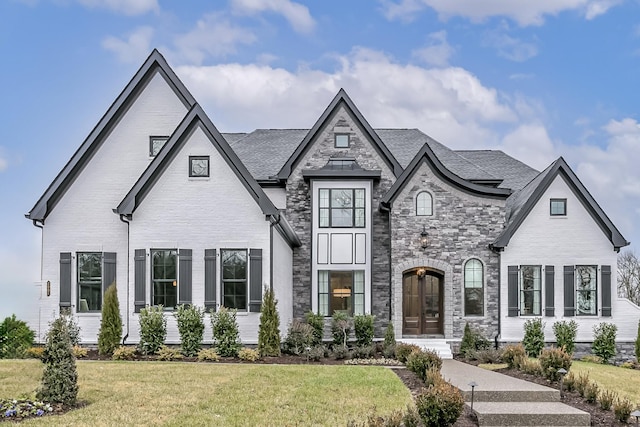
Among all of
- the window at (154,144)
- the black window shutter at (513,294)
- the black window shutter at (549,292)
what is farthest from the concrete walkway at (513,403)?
the window at (154,144)

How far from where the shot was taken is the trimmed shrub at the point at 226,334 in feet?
56.4

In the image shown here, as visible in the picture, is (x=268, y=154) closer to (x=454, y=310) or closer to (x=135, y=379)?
(x=454, y=310)

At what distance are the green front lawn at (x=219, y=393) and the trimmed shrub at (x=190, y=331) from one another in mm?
1956

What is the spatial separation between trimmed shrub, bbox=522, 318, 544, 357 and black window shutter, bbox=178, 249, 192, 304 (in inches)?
419

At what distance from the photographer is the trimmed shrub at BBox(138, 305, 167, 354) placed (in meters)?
17.4

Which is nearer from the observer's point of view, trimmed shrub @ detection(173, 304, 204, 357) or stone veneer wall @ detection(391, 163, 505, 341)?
trimmed shrub @ detection(173, 304, 204, 357)

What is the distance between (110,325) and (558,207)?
1438 cm

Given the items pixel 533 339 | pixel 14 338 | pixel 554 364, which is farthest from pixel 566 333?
pixel 14 338

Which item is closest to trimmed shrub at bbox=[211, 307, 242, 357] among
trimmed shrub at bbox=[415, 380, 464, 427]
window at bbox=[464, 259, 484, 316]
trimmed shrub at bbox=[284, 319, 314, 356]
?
trimmed shrub at bbox=[284, 319, 314, 356]

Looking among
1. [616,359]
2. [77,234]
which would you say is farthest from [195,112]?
[616,359]

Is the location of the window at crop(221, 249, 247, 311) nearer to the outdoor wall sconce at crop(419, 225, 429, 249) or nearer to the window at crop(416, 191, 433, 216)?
the outdoor wall sconce at crop(419, 225, 429, 249)

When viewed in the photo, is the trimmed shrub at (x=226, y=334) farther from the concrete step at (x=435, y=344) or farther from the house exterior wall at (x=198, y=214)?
the concrete step at (x=435, y=344)

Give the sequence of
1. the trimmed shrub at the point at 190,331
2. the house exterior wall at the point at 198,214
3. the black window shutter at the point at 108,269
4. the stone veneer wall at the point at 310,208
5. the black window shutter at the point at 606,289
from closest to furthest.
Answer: the trimmed shrub at the point at 190,331 < the house exterior wall at the point at 198,214 < the black window shutter at the point at 108,269 < the black window shutter at the point at 606,289 < the stone veneer wall at the point at 310,208

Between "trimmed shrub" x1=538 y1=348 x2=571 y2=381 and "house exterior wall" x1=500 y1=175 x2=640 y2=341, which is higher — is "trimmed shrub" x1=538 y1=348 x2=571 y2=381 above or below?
below
